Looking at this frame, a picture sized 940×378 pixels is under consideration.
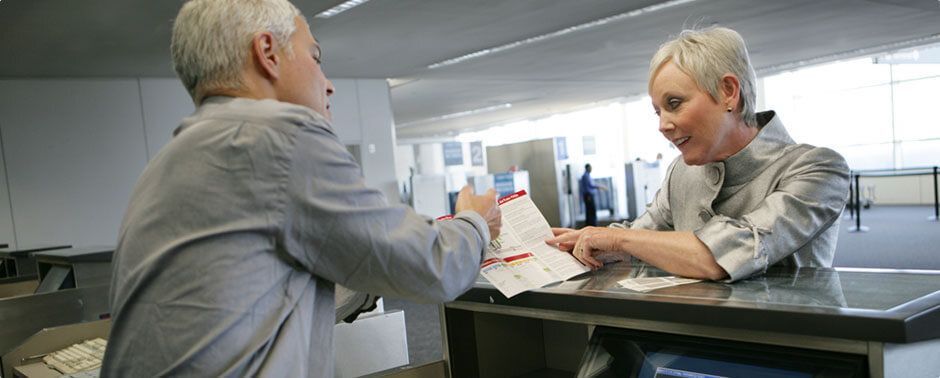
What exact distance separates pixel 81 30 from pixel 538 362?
20.8 feet

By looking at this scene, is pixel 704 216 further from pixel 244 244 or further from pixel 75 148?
pixel 75 148

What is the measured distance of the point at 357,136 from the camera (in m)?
11.2

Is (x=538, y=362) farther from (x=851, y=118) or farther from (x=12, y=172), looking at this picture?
(x=851, y=118)

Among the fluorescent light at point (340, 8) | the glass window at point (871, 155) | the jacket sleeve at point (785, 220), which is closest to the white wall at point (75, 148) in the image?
the fluorescent light at point (340, 8)

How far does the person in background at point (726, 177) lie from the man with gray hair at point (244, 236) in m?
0.48

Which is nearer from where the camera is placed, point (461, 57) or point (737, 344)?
point (737, 344)

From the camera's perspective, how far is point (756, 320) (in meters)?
1.03

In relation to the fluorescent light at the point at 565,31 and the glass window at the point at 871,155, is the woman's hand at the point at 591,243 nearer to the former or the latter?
the fluorescent light at the point at 565,31

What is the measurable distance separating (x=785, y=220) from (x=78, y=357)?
262 cm

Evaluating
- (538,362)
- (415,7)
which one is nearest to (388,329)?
(538,362)

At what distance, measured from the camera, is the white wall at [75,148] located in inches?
342

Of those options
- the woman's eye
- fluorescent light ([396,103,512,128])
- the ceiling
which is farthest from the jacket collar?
fluorescent light ([396,103,512,128])

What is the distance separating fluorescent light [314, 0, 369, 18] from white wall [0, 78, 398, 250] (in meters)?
4.13

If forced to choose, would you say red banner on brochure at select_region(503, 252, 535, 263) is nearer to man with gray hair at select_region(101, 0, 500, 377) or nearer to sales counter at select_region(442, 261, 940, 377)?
sales counter at select_region(442, 261, 940, 377)
